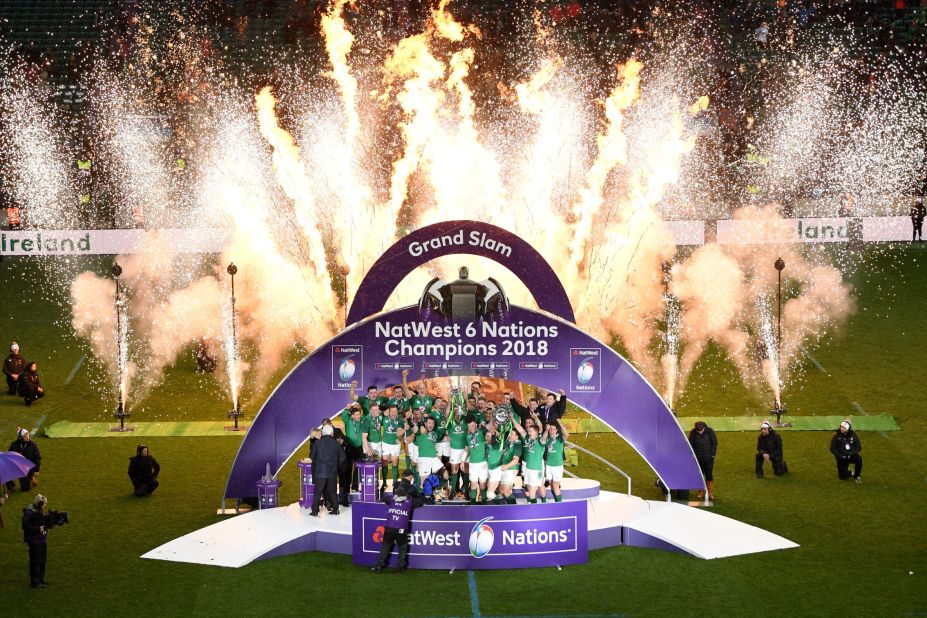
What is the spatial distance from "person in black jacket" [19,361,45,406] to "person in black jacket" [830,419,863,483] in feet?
53.6

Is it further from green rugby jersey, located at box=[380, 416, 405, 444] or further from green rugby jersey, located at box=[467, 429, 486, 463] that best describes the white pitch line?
green rugby jersey, located at box=[467, 429, 486, 463]

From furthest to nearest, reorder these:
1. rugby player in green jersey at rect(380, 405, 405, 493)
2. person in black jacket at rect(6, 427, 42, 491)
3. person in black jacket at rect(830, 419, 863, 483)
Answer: person in black jacket at rect(830, 419, 863, 483) < person in black jacket at rect(6, 427, 42, 491) < rugby player in green jersey at rect(380, 405, 405, 493)

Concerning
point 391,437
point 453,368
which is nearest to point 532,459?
point 453,368

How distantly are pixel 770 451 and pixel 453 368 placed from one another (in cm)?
648

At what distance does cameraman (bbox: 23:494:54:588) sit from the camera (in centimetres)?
1553

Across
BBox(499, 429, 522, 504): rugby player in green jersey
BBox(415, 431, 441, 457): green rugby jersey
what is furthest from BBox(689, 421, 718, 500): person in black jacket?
BBox(415, 431, 441, 457): green rugby jersey

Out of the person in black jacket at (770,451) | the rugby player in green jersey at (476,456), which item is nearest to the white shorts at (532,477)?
the rugby player in green jersey at (476,456)

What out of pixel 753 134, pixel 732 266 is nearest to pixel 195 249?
pixel 732 266

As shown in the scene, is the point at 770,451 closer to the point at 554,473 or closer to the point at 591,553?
the point at 554,473

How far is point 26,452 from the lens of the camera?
20.5m

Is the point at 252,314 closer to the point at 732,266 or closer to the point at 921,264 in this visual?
the point at 732,266

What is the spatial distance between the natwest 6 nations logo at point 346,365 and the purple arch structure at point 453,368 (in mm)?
15

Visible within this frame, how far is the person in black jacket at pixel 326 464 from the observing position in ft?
58.4

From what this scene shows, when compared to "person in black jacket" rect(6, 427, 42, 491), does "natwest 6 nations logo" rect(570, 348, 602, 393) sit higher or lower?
higher
